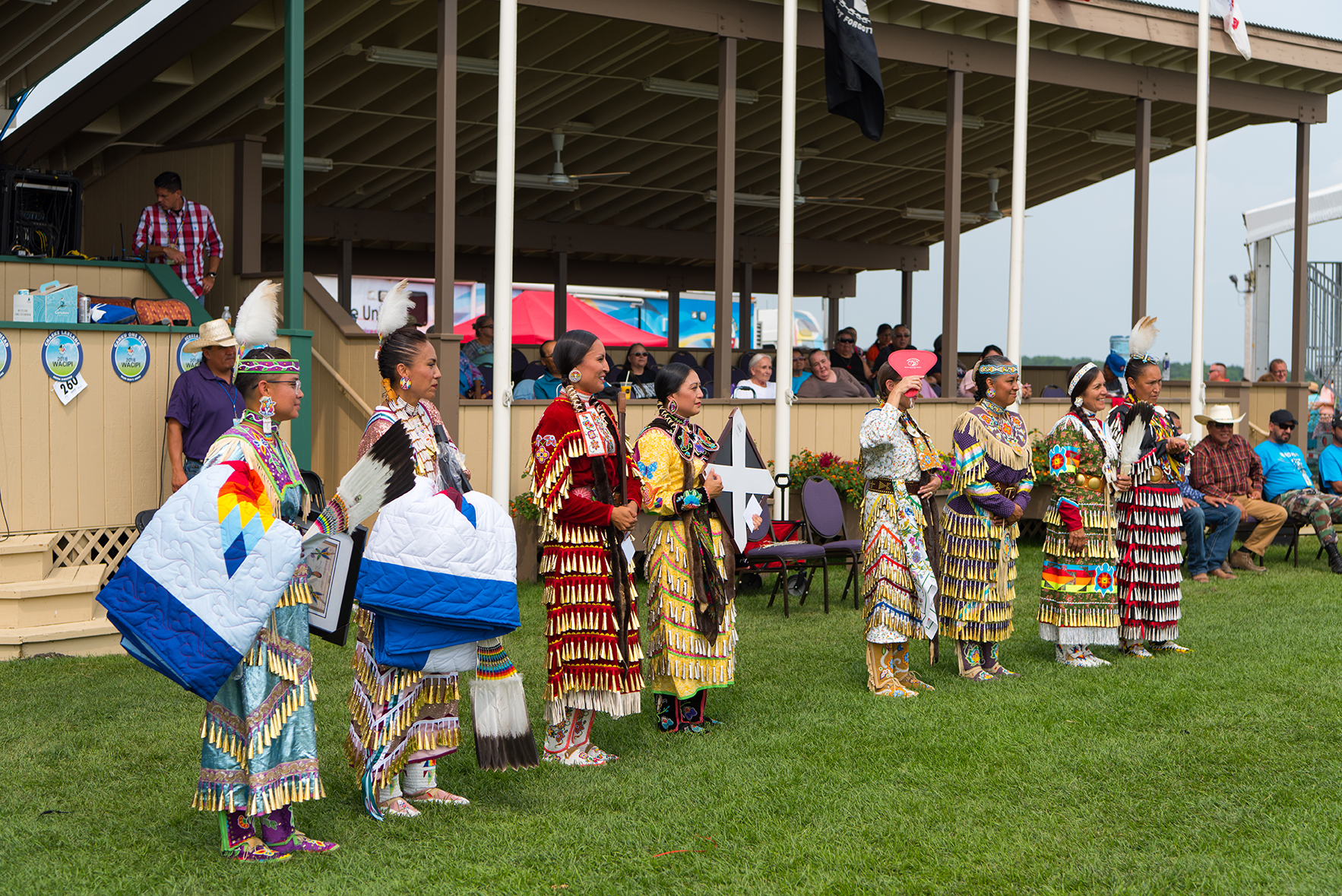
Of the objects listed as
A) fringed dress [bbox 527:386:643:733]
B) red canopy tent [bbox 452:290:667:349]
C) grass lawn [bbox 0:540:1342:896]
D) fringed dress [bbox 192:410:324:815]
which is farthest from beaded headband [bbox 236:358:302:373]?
red canopy tent [bbox 452:290:667:349]

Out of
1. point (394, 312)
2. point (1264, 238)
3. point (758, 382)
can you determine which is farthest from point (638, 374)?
point (1264, 238)

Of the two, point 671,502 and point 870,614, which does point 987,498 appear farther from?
point 671,502

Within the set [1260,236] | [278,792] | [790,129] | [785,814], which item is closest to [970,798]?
[785,814]

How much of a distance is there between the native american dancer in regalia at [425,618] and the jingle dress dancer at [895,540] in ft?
7.60

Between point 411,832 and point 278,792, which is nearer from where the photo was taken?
point 278,792

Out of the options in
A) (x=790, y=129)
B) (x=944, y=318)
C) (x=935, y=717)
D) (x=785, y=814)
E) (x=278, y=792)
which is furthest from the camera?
(x=944, y=318)

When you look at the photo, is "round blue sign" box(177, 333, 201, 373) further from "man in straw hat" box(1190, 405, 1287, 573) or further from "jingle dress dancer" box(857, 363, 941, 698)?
"man in straw hat" box(1190, 405, 1287, 573)

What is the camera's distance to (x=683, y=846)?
3.99 meters

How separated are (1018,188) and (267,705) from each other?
31.4 ft

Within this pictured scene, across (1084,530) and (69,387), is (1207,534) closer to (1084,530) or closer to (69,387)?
(1084,530)

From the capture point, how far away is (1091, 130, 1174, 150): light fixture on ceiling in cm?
1541

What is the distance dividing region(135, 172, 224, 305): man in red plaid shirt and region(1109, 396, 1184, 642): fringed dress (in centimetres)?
606

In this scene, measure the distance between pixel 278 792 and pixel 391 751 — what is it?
1.53ft

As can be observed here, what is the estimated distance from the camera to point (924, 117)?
13961 millimetres
